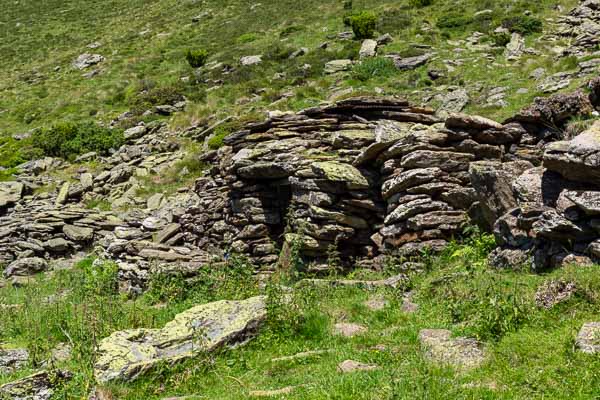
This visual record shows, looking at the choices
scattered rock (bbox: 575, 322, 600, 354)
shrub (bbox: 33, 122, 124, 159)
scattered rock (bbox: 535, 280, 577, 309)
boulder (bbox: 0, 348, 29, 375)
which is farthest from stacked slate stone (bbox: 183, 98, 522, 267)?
shrub (bbox: 33, 122, 124, 159)

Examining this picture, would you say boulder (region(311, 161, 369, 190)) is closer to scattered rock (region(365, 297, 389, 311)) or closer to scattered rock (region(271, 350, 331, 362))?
scattered rock (region(365, 297, 389, 311))

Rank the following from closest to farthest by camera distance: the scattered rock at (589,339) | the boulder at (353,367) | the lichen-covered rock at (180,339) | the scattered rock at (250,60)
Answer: the scattered rock at (589,339), the boulder at (353,367), the lichen-covered rock at (180,339), the scattered rock at (250,60)

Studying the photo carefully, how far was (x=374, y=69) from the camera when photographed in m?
28.1

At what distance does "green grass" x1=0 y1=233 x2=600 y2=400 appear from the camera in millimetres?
6394

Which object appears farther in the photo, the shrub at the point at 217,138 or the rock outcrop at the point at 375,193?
the shrub at the point at 217,138

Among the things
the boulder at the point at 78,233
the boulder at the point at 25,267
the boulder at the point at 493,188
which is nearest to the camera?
the boulder at the point at 493,188

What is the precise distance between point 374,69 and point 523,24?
28.7ft

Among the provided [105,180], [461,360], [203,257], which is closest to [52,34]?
[105,180]

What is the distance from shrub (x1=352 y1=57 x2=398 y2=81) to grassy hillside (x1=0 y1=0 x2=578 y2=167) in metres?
0.09

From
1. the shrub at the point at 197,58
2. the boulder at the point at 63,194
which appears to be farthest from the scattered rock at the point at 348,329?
the shrub at the point at 197,58

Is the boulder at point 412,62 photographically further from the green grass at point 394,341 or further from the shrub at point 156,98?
the green grass at point 394,341

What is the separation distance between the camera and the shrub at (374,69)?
27.4 metres

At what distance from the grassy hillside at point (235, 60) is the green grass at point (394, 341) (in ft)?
34.8

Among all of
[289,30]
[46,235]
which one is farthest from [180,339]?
[289,30]
